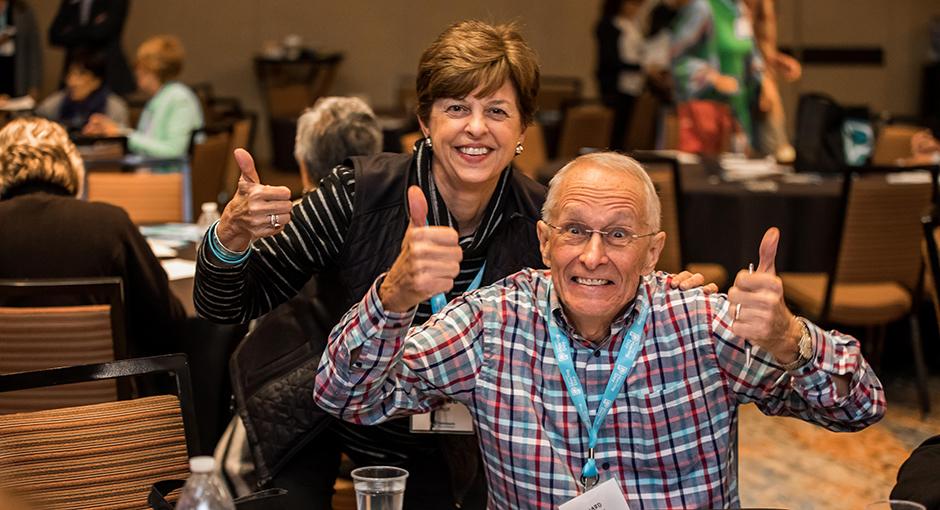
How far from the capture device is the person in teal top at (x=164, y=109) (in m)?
7.41

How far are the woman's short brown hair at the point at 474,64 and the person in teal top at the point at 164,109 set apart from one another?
469 cm

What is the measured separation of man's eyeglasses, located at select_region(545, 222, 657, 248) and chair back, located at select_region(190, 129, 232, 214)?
4.60m

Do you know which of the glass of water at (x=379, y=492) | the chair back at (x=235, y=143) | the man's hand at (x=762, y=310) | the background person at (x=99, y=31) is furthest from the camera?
the background person at (x=99, y=31)

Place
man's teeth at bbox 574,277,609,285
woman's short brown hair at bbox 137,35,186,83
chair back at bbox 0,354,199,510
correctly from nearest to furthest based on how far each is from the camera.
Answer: man's teeth at bbox 574,277,609,285
chair back at bbox 0,354,199,510
woman's short brown hair at bbox 137,35,186,83

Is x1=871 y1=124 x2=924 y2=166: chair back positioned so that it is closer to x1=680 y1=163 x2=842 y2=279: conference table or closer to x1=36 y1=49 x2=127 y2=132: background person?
x1=680 y1=163 x2=842 y2=279: conference table

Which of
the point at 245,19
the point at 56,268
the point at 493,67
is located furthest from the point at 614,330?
the point at 245,19

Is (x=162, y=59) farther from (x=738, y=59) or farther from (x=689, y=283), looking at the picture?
(x=689, y=283)

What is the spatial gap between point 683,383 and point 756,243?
12.8 ft

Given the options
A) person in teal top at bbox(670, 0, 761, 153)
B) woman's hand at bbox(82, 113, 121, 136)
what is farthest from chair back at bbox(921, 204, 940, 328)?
woman's hand at bbox(82, 113, 121, 136)

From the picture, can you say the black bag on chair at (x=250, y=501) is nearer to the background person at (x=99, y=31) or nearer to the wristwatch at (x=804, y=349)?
the wristwatch at (x=804, y=349)

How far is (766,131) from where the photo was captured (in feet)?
26.9

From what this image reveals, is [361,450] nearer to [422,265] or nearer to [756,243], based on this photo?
[422,265]

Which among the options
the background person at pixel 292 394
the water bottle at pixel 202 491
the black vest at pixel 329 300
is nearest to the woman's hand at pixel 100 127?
the background person at pixel 292 394

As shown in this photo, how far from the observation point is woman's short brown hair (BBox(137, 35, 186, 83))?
7.72 m
